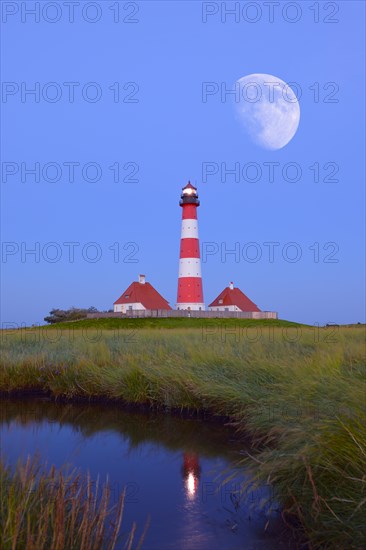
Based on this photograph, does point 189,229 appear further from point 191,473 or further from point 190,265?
point 191,473

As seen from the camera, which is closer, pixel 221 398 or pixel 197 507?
pixel 197 507

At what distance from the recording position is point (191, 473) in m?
5.56

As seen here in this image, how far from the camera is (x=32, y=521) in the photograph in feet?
9.72

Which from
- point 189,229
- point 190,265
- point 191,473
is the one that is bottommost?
point 191,473

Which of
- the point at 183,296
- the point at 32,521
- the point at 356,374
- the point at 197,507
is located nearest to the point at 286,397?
the point at 356,374

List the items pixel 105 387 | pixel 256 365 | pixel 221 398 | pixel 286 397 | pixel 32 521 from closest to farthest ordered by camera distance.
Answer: pixel 32 521
pixel 286 397
pixel 221 398
pixel 256 365
pixel 105 387

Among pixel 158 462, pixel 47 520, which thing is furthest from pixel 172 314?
pixel 47 520

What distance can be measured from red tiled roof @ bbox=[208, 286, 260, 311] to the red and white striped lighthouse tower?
976 cm

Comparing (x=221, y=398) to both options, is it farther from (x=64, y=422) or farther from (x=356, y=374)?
(x=64, y=422)

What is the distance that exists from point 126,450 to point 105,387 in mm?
2722

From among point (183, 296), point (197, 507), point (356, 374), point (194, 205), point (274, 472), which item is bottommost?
point (197, 507)

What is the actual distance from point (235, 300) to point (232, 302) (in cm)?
65

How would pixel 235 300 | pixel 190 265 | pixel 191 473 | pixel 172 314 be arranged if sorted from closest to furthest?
pixel 191 473 → pixel 172 314 → pixel 190 265 → pixel 235 300

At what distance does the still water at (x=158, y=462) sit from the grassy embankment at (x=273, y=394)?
12.6 inches
